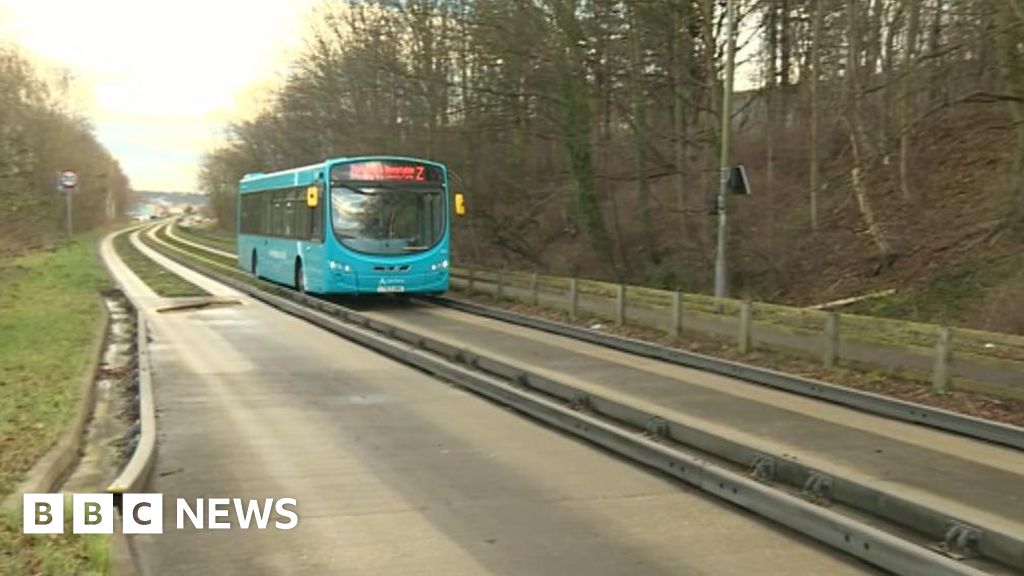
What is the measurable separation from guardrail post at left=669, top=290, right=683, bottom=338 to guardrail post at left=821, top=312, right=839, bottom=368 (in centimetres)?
382

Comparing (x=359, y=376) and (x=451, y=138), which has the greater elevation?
(x=451, y=138)

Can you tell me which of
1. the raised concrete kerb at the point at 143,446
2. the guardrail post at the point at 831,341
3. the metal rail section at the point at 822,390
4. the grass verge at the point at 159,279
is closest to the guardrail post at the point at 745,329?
the metal rail section at the point at 822,390

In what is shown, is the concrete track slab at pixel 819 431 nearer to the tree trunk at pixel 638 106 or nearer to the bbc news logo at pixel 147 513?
the bbc news logo at pixel 147 513

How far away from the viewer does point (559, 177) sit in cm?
4112

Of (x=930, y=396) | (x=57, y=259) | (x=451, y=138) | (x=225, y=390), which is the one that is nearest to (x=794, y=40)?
(x=451, y=138)

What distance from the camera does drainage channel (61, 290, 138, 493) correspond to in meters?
7.68

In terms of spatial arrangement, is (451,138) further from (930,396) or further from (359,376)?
(930,396)

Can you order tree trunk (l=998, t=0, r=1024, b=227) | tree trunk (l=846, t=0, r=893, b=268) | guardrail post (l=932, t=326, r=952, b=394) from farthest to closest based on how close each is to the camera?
tree trunk (l=846, t=0, r=893, b=268)
tree trunk (l=998, t=0, r=1024, b=227)
guardrail post (l=932, t=326, r=952, b=394)

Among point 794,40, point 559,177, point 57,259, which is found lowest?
point 57,259

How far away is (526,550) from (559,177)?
118 ft

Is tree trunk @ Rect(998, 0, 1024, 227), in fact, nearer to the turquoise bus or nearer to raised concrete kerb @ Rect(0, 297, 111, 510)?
the turquoise bus

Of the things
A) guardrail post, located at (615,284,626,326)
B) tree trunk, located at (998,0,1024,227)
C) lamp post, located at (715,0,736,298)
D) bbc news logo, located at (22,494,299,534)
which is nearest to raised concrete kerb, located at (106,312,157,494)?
bbc news logo, located at (22,494,299,534)

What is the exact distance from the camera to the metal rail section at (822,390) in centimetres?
940

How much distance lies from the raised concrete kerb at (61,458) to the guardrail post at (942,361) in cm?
916
